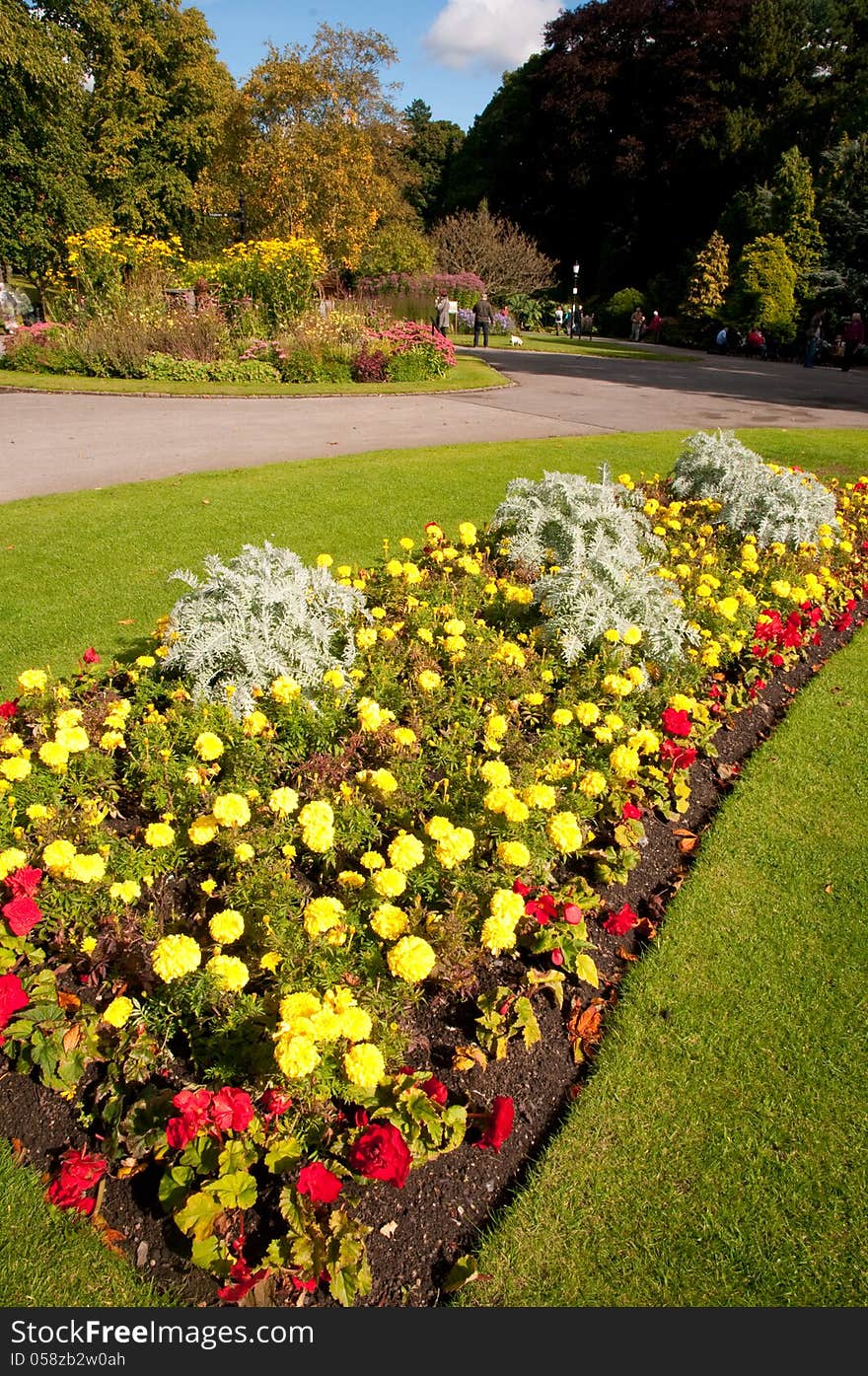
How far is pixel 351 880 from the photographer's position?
8.39 feet

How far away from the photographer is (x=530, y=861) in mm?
2701

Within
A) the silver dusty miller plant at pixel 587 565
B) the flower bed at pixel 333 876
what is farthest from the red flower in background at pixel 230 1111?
the silver dusty miller plant at pixel 587 565

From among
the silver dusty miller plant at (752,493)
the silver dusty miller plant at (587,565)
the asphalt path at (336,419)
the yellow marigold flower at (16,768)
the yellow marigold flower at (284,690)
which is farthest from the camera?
the asphalt path at (336,419)

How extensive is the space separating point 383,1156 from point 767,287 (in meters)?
32.7

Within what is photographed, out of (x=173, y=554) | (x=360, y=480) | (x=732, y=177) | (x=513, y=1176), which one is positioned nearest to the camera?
(x=513, y=1176)

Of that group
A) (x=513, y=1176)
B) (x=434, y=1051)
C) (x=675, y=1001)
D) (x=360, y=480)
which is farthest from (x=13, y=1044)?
(x=360, y=480)

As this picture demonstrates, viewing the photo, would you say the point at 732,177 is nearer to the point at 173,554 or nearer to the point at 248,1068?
the point at 173,554

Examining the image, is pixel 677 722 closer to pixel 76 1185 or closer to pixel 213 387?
pixel 76 1185

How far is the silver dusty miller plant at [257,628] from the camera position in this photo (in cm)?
346

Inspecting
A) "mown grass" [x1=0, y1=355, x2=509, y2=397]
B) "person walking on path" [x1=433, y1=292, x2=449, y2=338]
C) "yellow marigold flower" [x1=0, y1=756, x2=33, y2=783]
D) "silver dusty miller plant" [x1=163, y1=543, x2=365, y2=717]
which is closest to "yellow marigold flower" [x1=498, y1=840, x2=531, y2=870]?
"silver dusty miller plant" [x1=163, y1=543, x2=365, y2=717]

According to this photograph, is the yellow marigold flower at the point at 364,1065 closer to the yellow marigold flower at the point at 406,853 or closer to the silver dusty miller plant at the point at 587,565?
the yellow marigold flower at the point at 406,853

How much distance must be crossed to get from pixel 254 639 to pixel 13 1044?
5.93ft

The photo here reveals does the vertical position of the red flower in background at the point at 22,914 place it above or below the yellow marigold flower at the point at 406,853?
below

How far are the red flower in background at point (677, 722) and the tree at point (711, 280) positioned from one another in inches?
1270
